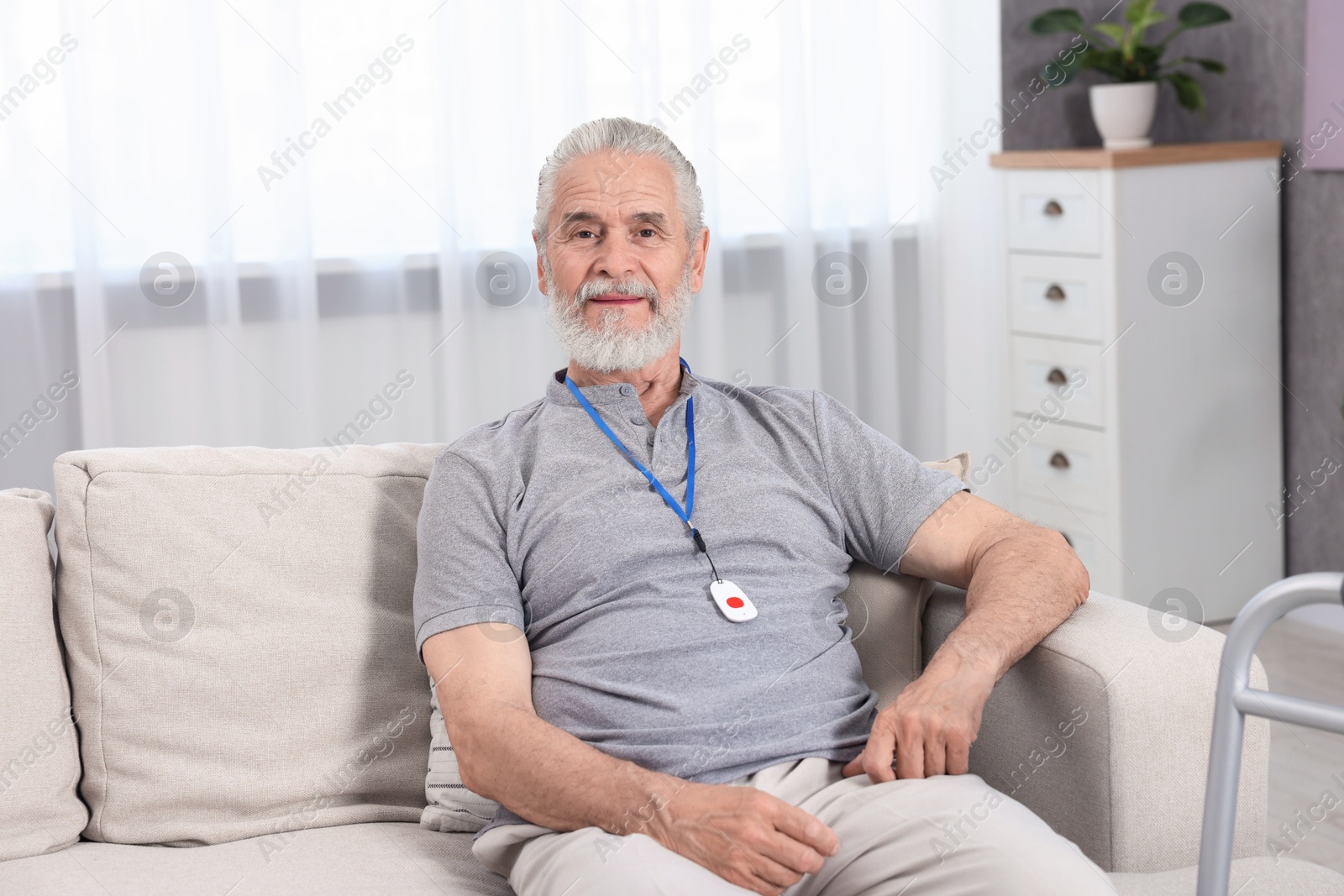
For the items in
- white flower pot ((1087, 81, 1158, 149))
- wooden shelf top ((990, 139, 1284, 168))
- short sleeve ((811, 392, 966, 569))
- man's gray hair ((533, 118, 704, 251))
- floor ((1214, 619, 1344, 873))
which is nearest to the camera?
short sleeve ((811, 392, 966, 569))

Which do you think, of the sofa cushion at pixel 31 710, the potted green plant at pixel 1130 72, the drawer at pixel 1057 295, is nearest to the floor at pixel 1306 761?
the drawer at pixel 1057 295

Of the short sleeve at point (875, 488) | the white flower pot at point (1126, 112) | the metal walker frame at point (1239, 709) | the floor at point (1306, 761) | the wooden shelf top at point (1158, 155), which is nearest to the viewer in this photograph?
the metal walker frame at point (1239, 709)

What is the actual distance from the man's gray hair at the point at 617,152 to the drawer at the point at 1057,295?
170 centimetres

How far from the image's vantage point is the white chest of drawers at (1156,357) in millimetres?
3105

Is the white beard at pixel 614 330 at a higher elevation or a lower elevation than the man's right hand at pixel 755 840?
higher

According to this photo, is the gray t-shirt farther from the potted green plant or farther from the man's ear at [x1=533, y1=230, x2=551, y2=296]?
the potted green plant

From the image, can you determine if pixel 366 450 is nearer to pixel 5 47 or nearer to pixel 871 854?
pixel 871 854

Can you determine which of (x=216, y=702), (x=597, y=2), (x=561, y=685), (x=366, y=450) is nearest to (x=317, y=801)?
(x=216, y=702)

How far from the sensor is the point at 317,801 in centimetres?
145

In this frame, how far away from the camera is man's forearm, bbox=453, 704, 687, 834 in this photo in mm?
1214

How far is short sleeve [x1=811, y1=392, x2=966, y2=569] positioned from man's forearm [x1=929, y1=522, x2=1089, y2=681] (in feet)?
0.31


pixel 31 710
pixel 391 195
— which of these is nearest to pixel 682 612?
pixel 31 710

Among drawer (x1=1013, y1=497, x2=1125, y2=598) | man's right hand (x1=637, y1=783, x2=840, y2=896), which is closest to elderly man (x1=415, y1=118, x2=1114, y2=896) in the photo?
man's right hand (x1=637, y1=783, x2=840, y2=896)

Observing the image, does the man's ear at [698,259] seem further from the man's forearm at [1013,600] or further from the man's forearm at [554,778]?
the man's forearm at [554,778]
